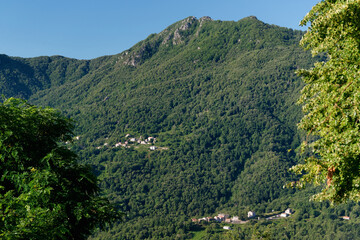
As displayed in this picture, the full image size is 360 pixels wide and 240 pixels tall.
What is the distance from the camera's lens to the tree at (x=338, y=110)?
891 centimetres

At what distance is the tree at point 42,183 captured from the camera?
25.6 feet

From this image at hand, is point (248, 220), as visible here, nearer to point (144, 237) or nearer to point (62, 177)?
point (144, 237)

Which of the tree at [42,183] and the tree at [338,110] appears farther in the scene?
the tree at [338,110]

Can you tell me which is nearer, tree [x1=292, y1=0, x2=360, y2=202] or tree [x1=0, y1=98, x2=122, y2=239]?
tree [x1=0, y1=98, x2=122, y2=239]

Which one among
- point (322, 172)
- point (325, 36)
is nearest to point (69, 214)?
point (322, 172)

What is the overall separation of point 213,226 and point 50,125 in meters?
182

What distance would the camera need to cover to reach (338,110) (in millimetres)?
9430

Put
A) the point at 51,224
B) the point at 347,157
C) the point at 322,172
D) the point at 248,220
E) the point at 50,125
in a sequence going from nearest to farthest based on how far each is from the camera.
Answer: the point at 51,224 < the point at 347,157 < the point at 322,172 < the point at 50,125 < the point at 248,220

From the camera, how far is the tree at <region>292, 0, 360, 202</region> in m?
8.91

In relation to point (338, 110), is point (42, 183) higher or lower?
lower

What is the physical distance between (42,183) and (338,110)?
982 cm

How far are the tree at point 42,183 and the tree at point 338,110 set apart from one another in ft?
26.2

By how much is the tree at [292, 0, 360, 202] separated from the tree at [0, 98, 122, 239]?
800 cm

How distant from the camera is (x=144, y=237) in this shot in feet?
522
